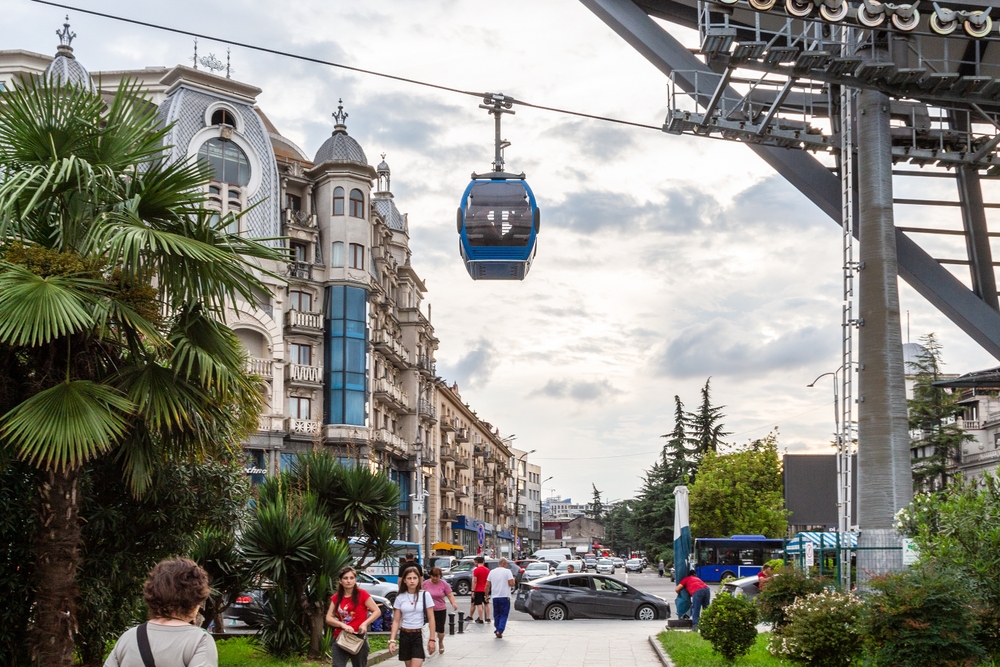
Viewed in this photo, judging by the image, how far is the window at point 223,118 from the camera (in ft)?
170

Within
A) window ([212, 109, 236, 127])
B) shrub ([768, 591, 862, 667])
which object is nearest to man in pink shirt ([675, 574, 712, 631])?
shrub ([768, 591, 862, 667])

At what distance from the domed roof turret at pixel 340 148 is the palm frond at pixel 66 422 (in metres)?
45.8

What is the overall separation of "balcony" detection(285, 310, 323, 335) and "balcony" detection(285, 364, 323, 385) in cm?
172

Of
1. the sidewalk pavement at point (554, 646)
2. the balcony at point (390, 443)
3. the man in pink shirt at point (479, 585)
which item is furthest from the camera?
the balcony at point (390, 443)

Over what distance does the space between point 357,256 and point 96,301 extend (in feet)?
149

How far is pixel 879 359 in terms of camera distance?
20375 millimetres

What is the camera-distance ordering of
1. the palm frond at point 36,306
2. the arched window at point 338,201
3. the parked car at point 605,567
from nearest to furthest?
the palm frond at point 36,306 → the arched window at point 338,201 → the parked car at point 605,567

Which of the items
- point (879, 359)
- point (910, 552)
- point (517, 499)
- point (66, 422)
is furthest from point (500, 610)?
point (517, 499)

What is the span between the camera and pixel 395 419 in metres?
67.9

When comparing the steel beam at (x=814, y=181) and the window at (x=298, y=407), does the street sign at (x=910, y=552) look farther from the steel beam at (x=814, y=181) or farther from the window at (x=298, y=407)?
the window at (x=298, y=407)

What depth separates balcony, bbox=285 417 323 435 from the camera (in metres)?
53.3

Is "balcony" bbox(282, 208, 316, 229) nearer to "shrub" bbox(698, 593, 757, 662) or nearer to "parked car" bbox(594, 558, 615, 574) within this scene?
"parked car" bbox(594, 558, 615, 574)

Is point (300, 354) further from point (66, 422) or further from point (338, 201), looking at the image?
point (66, 422)

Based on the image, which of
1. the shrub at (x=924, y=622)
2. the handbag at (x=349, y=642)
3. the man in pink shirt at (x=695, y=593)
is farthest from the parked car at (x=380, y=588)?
the shrub at (x=924, y=622)
